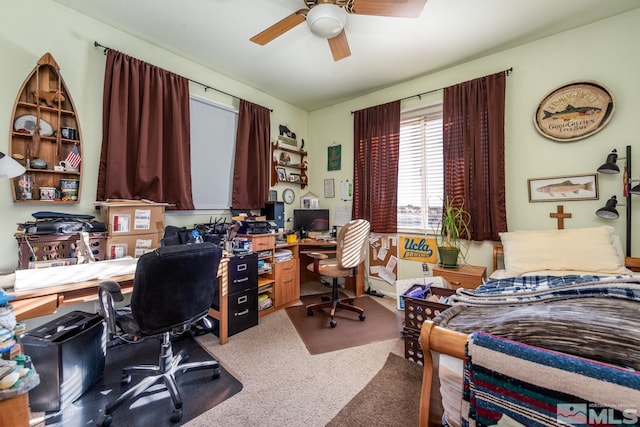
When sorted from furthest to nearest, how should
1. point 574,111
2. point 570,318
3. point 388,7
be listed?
point 574,111 → point 388,7 → point 570,318

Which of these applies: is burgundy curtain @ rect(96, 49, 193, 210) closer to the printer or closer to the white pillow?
the printer

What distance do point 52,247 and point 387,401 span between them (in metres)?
2.48

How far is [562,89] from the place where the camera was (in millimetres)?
2320

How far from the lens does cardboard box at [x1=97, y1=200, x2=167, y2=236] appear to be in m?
1.98

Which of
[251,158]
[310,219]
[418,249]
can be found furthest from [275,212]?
[418,249]

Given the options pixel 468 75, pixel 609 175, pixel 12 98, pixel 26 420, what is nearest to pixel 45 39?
pixel 12 98

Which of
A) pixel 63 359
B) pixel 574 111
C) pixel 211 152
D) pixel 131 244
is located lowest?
pixel 63 359

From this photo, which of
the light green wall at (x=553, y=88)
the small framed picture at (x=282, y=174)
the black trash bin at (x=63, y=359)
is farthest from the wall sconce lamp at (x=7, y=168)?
the light green wall at (x=553, y=88)

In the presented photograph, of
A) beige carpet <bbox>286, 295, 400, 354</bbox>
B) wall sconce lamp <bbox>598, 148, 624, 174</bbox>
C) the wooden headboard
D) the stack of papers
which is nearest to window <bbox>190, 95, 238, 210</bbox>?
the stack of papers

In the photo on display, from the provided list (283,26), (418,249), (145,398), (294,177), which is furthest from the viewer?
(294,177)

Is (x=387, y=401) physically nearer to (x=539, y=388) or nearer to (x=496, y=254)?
(x=539, y=388)

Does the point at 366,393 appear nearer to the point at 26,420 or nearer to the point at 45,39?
the point at 26,420

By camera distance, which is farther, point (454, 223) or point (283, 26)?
point (454, 223)

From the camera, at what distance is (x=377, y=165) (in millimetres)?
3396
